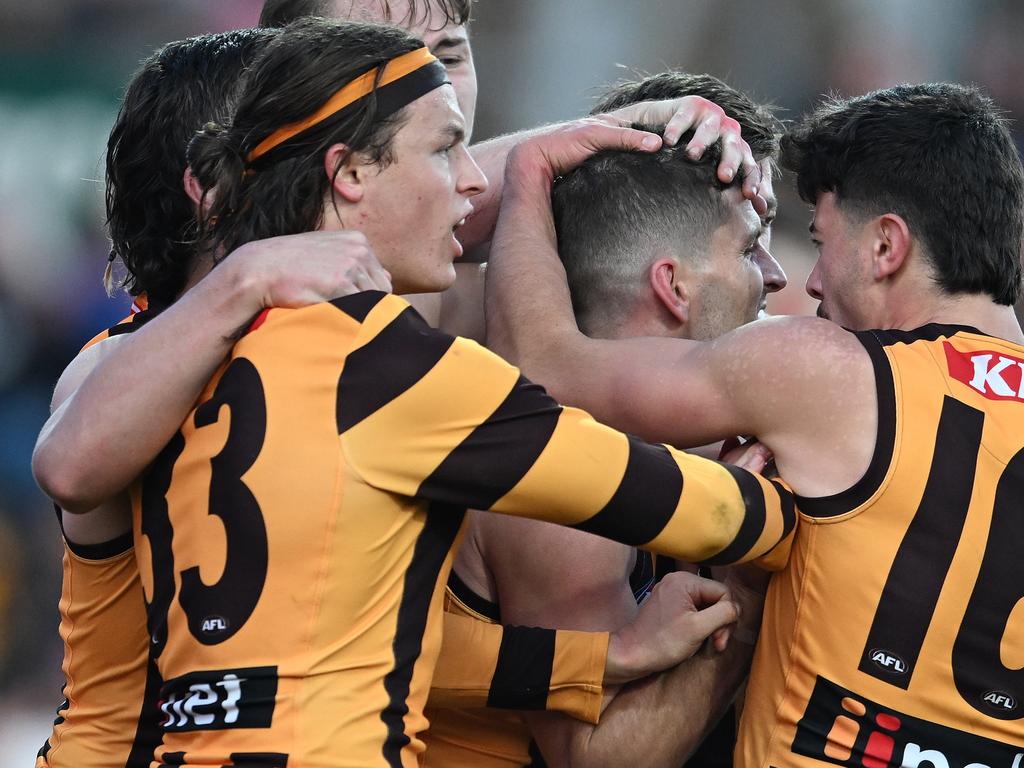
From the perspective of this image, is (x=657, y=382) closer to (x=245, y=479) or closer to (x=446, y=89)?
(x=446, y=89)

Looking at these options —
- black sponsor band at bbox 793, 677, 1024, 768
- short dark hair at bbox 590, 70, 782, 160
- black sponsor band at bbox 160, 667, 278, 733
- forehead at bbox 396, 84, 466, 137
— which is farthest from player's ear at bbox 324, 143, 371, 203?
black sponsor band at bbox 793, 677, 1024, 768

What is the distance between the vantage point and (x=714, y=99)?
3.66 meters

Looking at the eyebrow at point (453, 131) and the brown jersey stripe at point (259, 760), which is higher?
the eyebrow at point (453, 131)

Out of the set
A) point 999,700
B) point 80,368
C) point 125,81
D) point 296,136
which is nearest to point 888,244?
point 999,700

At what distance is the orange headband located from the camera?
2605 mm

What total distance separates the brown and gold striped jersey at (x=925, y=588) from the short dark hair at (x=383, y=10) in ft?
6.94

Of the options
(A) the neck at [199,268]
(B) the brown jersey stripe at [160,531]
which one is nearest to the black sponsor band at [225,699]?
(B) the brown jersey stripe at [160,531]

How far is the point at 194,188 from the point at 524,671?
130 centimetres

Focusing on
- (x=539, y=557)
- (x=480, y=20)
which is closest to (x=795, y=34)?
(x=480, y=20)

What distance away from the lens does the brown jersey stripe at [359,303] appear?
7.71ft

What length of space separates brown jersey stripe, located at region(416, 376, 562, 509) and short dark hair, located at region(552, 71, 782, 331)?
1.03 metres

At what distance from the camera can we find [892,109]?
120 inches

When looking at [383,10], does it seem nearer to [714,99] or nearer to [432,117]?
[714,99]

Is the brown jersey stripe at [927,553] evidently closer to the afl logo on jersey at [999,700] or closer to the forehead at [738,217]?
the afl logo on jersey at [999,700]
